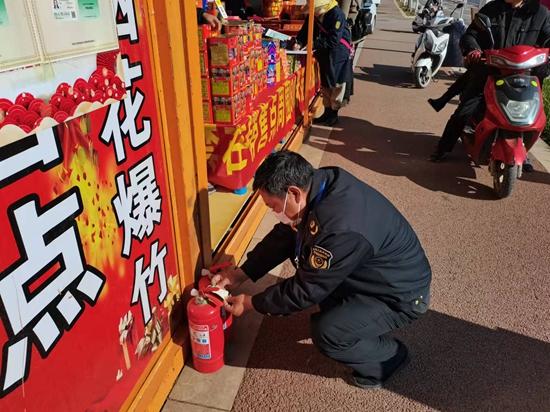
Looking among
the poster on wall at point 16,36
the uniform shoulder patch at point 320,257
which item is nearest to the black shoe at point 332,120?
the uniform shoulder patch at point 320,257

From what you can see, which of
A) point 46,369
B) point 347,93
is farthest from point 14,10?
point 347,93

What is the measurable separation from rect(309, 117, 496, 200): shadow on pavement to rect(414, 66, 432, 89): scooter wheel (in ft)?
8.68

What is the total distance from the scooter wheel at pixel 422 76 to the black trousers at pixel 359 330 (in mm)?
7253

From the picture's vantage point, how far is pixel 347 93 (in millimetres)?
6328

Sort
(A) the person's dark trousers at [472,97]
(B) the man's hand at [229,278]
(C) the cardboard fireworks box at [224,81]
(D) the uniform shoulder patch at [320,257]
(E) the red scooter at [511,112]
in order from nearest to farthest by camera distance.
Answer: (D) the uniform shoulder patch at [320,257], (B) the man's hand at [229,278], (C) the cardboard fireworks box at [224,81], (E) the red scooter at [511,112], (A) the person's dark trousers at [472,97]

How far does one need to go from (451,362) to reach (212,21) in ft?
9.33

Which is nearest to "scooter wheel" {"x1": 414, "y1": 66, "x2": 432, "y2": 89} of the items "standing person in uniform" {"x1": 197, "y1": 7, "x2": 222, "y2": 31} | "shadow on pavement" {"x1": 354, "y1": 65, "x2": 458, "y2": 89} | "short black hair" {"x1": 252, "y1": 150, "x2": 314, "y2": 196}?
"shadow on pavement" {"x1": 354, "y1": 65, "x2": 458, "y2": 89}

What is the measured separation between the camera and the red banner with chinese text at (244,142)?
357 cm

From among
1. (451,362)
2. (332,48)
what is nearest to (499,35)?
(332,48)

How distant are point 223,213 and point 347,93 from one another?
143 inches

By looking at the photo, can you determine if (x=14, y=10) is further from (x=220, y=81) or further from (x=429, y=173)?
(x=429, y=173)

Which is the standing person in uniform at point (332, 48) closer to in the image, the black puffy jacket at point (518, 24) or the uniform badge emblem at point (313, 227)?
the black puffy jacket at point (518, 24)

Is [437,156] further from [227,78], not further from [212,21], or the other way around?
[212,21]

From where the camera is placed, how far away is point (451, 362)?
2.39 metres
